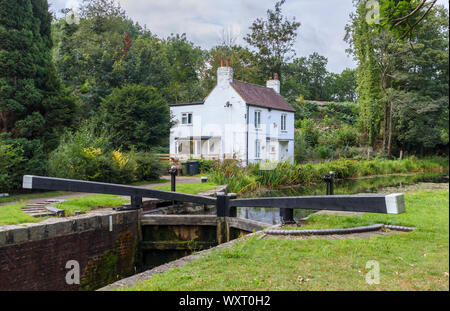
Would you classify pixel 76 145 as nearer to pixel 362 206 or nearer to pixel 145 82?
pixel 362 206

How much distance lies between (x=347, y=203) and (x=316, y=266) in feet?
3.32

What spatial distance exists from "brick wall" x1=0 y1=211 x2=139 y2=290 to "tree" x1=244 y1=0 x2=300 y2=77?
114 feet

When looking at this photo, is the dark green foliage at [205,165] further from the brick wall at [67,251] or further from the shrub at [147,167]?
the brick wall at [67,251]

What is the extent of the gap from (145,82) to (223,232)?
69.3 feet

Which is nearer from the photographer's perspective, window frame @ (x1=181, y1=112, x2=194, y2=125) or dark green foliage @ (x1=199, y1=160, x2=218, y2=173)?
dark green foliage @ (x1=199, y1=160, x2=218, y2=173)

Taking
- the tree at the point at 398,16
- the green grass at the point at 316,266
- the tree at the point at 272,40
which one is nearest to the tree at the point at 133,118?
the green grass at the point at 316,266

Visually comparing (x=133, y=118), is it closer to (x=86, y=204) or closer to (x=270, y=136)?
(x=86, y=204)

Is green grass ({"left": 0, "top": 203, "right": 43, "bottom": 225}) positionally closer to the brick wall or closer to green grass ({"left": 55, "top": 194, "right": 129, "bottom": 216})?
the brick wall

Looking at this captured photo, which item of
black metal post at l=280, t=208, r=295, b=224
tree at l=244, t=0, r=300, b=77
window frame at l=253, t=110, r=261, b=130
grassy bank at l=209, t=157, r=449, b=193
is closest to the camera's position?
black metal post at l=280, t=208, r=295, b=224

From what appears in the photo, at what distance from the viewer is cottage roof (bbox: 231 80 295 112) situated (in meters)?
24.7

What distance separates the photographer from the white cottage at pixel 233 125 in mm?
24219

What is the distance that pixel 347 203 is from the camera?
4.55m

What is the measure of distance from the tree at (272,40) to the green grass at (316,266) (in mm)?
36041

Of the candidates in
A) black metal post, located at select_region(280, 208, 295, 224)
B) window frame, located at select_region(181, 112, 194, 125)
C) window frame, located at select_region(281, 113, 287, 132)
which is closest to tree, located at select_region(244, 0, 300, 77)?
window frame, located at select_region(281, 113, 287, 132)
